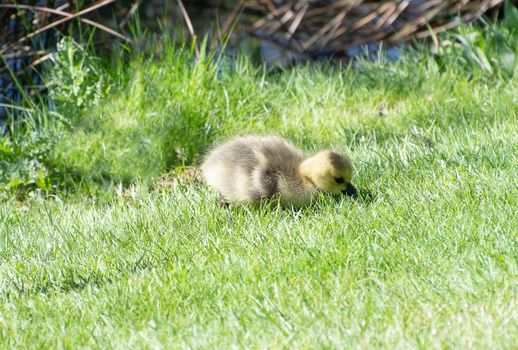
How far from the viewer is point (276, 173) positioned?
4574mm

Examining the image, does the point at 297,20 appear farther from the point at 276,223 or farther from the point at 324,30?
the point at 276,223

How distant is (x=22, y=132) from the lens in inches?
250

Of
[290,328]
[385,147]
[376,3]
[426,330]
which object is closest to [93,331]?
[290,328]

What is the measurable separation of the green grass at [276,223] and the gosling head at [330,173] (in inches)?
3.4

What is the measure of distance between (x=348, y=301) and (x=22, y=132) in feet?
12.2

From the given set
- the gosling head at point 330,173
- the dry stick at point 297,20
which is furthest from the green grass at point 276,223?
the dry stick at point 297,20

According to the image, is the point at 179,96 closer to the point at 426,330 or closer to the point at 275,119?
the point at 275,119

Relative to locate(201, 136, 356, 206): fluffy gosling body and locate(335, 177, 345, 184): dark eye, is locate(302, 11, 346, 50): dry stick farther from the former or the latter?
locate(335, 177, 345, 184): dark eye

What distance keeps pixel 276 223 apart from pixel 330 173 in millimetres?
377

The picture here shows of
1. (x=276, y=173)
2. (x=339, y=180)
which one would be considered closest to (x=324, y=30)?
(x=276, y=173)

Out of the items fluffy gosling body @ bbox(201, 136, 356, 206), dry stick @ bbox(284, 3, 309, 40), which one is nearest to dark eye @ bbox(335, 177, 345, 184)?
fluffy gosling body @ bbox(201, 136, 356, 206)

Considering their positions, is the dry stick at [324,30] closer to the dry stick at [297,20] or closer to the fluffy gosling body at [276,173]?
the dry stick at [297,20]

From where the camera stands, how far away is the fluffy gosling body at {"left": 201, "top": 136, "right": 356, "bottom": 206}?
14.6 ft

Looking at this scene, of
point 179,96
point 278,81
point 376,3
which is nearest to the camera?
point 179,96
